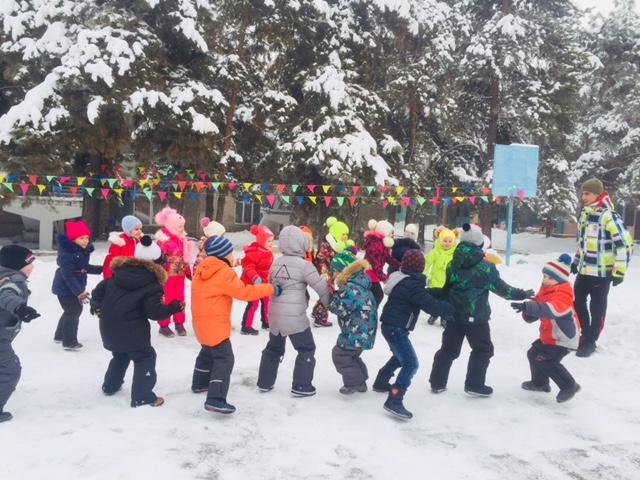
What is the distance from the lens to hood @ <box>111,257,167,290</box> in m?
4.82

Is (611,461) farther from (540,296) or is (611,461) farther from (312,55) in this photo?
(312,55)

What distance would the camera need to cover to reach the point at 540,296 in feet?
17.8

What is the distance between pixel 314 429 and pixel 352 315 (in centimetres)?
113

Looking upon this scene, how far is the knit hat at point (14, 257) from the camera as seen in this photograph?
4602mm

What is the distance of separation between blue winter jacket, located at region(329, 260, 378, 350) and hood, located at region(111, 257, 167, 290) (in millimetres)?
1664

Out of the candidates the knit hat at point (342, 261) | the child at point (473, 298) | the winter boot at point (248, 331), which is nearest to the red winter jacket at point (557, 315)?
the child at point (473, 298)

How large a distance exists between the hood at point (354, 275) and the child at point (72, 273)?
322 centimetres

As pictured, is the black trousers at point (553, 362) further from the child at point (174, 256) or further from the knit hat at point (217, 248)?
the child at point (174, 256)

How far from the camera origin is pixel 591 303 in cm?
697

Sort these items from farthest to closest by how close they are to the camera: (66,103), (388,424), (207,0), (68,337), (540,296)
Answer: (207,0)
(66,103)
(68,337)
(540,296)
(388,424)

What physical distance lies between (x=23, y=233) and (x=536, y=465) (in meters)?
22.0

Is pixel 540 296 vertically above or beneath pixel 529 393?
above

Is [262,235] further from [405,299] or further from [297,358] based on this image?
[405,299]

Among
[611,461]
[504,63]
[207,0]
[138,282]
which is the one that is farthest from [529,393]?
[504,63]
